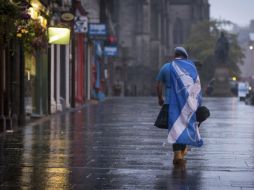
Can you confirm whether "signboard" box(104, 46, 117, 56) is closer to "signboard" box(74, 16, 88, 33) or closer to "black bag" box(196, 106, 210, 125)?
"signboard" box(74, 16, 88, 33)

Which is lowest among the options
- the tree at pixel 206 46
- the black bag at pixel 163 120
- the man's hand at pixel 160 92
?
the tree at pixel 206 46

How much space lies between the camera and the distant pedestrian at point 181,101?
13.3m

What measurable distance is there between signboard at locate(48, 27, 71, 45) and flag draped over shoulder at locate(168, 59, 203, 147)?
17921mm

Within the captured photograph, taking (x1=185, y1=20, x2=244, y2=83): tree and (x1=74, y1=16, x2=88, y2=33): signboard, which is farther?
(x1=185, y1=20, x2=244, y2=83): tree

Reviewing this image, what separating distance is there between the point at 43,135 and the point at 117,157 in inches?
226

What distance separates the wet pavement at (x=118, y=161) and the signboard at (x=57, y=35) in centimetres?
997

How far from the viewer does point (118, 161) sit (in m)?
13.6

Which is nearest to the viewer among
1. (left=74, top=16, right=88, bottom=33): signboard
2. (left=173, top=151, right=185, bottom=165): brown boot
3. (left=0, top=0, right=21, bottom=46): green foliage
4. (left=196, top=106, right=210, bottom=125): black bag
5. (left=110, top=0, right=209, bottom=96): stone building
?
(left=173, top=151, right=185, bottom=165): brown boot

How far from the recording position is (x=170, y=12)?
123375 mm

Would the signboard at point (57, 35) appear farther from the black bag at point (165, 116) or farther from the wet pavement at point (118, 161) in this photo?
the black bag at point (165, 116)

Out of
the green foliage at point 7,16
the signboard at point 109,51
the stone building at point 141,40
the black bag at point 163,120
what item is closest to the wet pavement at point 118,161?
the black bag at point 163,120

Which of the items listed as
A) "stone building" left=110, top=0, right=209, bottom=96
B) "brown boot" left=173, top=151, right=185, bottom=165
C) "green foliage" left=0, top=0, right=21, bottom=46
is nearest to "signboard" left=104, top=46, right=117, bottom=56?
"stone building" left=110, top=0, right=209, bottom=96

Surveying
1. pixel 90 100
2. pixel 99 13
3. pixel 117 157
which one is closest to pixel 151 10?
pixel 99 13

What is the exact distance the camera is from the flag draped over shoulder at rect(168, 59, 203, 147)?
13.3m
